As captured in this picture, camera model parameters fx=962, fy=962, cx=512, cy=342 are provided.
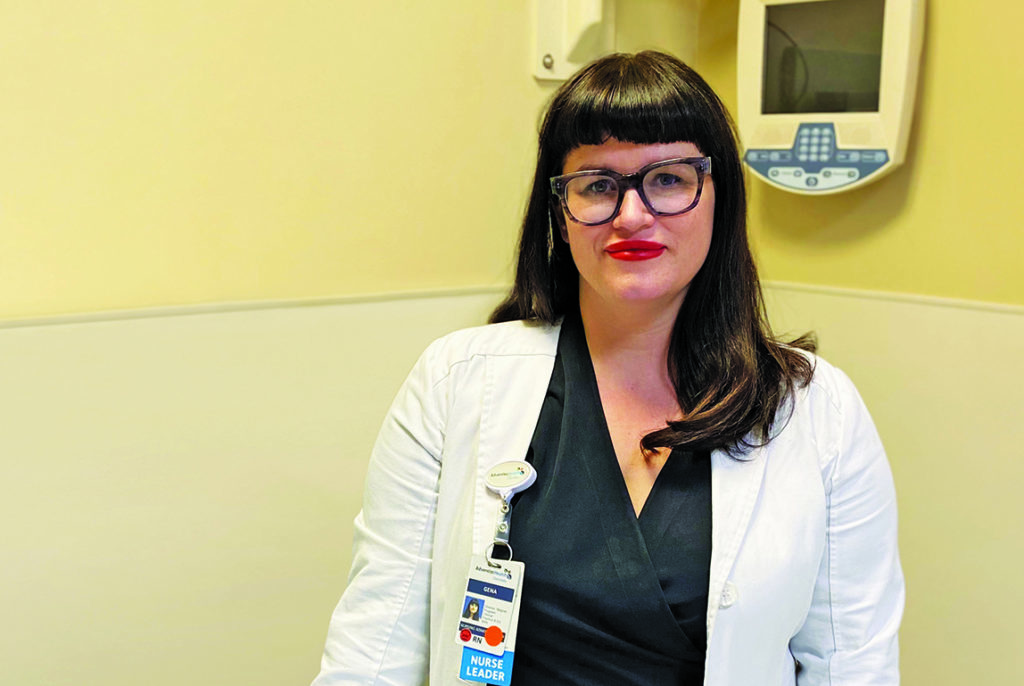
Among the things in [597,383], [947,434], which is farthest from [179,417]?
[947,434]

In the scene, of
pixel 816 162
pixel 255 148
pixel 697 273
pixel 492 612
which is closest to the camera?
pixel 492 612

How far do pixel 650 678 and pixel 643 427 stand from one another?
0.95ft

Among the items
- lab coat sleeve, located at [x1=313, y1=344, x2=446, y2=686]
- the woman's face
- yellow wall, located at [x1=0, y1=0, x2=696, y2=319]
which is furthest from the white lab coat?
yellow wall, located at [x1=0, y1=0, x2=696, y2=319]

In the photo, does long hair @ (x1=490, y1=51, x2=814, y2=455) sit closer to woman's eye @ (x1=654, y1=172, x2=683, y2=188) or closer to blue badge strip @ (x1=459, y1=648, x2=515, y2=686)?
woman's eye @ (x1=654, y1=172, x2=683, y2=188)

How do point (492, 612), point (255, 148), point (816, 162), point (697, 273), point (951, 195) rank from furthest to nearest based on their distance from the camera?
point (816, 162) < point (951, 195) < point (255, 148) < point (697, 273) < point (492, 612)

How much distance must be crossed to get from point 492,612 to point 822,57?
120cm

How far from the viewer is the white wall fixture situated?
5.69ft

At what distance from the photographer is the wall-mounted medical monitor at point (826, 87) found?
1.60 meters

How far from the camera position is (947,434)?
161cm

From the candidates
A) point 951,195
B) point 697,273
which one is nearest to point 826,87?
point 951,195

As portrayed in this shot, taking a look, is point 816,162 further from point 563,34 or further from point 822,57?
point 563,34

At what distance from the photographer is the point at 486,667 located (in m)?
1.06

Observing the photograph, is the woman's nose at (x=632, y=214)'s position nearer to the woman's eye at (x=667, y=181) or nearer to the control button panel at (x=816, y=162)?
the woman's eye at (x=667, y=181)

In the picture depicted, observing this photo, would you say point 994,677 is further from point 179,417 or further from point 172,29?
point 172,29
